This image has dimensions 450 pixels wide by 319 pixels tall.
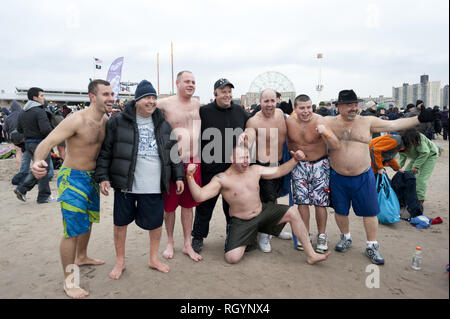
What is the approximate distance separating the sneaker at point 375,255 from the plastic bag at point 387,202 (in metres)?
1.28

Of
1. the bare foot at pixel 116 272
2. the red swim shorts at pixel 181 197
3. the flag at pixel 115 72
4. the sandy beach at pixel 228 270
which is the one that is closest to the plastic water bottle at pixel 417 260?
the sandy beach at pixel 228 270

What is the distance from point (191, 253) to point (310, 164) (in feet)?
6.07

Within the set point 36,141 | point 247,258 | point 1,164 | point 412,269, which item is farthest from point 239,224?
point 1,164

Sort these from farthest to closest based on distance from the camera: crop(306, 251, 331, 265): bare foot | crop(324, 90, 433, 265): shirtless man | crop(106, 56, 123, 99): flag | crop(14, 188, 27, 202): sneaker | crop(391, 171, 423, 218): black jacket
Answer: crop(106, 56, 123, 99): flag
crop(14, 188, 27, 202): sneaker
crop(391, 171, 423, 218): black jacket
crop(324, 90, 433, 265): shirtless man
crop(306, 251, 331, 265): bare foot

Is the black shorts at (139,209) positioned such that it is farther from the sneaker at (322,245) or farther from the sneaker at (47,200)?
the sneaker at (47,200)

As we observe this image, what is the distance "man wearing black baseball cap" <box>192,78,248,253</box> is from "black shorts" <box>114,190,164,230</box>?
0.77 meters

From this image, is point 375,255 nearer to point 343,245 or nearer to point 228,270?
point 343,245

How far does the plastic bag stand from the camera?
4.45 metres

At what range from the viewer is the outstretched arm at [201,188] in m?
3.23

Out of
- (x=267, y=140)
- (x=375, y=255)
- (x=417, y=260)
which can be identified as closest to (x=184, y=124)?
(x=267, y=140)

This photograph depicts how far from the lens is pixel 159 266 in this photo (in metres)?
3.24

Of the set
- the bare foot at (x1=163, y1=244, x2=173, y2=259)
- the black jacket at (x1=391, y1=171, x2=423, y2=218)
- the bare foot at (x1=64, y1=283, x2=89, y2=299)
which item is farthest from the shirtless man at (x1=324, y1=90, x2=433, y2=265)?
the bare foot at (x1=64, y1=283, x2=89, y2=299)

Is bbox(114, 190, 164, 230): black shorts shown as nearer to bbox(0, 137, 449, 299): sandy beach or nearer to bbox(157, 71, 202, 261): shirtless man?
bbox(157, 71, 202, 261): shirtless man

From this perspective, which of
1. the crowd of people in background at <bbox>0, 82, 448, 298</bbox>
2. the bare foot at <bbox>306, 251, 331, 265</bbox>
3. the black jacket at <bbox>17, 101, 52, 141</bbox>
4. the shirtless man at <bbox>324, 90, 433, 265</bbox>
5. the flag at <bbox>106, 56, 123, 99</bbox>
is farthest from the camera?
the flag at <bbox>106, 56, 123, 99</bbox>
